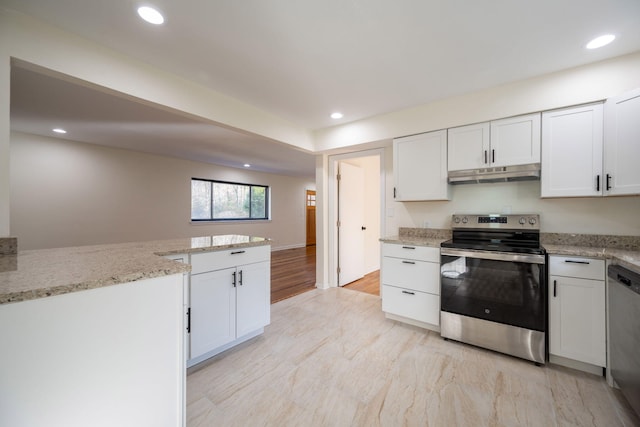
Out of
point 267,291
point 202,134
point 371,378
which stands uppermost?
point 202,134

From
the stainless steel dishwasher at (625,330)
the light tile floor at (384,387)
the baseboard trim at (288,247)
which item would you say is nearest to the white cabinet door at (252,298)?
the light tile floor at (384,387)

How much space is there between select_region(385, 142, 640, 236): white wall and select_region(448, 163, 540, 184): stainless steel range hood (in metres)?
0.14

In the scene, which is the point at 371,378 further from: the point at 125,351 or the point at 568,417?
the point at 125,351

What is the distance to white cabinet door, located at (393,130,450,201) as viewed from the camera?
2.69 meters

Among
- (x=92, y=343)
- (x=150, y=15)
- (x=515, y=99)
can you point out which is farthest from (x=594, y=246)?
(x=150, y=15)

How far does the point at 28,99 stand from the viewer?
2707 mm

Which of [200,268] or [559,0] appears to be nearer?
[559,0]

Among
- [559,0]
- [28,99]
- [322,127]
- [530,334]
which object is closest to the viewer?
[559,0]

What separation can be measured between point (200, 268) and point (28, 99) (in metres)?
2.83

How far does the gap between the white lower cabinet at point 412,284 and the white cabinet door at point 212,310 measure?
1.59 meters

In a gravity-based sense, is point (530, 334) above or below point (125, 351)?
below

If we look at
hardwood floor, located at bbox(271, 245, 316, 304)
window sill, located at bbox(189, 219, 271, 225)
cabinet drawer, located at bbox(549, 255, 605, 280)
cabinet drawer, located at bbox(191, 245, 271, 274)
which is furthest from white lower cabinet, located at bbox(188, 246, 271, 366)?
window sill, located at bbox(189, 219, 271, 225)

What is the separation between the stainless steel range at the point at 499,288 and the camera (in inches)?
77.9

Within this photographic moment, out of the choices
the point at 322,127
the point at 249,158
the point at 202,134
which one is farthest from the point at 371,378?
the point at 249,158
